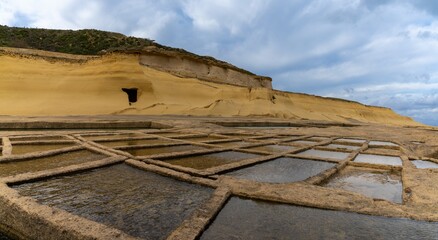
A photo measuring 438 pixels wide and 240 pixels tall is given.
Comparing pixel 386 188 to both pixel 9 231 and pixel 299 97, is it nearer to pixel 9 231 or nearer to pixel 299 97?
pixel 9 231

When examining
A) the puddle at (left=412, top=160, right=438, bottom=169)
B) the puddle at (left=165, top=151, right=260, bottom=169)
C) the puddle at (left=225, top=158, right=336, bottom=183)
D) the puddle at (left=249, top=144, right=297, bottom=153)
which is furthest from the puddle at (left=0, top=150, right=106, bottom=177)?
the puddle at (left=412, top=160, right=438, bottom=169)

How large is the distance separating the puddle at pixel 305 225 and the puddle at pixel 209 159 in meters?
1.33

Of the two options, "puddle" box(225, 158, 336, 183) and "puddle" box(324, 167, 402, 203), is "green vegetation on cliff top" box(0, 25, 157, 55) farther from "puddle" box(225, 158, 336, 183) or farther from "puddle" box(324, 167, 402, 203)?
"puddle" box(324, 167, 402, 203)

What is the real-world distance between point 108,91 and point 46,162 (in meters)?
12.6

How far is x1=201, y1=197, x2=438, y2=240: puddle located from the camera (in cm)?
165

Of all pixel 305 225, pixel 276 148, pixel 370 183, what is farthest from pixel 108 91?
pixel 305 225

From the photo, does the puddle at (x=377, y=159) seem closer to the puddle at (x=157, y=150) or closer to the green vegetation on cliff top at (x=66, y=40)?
the puddle at (x=157, y=150)

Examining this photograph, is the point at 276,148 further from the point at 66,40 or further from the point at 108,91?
the point at 66,40

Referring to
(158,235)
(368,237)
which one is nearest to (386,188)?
(368,237)

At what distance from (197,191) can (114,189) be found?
0.63 metres

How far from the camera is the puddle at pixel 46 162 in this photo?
2.83 metres

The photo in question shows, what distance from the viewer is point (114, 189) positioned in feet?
7.77

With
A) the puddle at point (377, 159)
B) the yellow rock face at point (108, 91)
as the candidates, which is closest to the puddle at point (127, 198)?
the puddle at point (377, 159)

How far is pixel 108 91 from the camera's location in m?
15.1
